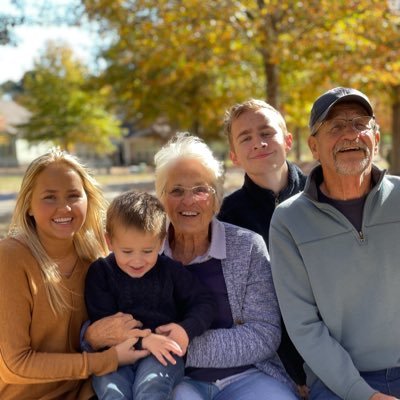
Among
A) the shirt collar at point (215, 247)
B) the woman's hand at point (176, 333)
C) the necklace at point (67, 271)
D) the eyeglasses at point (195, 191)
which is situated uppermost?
the eyeglasses at point (195, 191)

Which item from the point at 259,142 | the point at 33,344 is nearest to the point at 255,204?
the point at 259,142

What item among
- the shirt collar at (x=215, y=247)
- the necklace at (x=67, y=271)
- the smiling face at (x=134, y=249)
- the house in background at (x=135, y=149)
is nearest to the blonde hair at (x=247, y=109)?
the shirt collar at (x=215, y=247)

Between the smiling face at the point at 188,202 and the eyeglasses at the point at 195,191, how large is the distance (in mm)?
10

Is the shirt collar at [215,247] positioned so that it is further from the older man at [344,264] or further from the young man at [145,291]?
the older man at [344,264]

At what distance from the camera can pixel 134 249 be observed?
2.72m

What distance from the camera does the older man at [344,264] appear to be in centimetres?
271

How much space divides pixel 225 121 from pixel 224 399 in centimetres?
181

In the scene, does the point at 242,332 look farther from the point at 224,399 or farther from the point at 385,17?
the point at 385,17

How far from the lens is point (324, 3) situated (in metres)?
→ 9.12

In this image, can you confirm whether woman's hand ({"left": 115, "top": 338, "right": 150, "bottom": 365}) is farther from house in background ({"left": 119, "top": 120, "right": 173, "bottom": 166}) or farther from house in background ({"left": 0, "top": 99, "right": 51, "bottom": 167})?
house in background ({"left": 119, "top": 120, "right": 173, "bottom": 166})

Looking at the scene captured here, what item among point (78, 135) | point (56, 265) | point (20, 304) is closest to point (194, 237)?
point (56, 265)

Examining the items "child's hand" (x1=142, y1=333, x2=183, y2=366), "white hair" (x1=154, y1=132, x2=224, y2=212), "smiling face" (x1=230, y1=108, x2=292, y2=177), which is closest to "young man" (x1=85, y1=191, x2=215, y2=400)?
"child's hand" (x1=142, y1=333, x2=183, y2=366)

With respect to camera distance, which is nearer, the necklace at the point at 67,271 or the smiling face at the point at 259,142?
the necklace at the point at 67,271

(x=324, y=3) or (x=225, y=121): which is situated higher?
(x=324, y=3)
